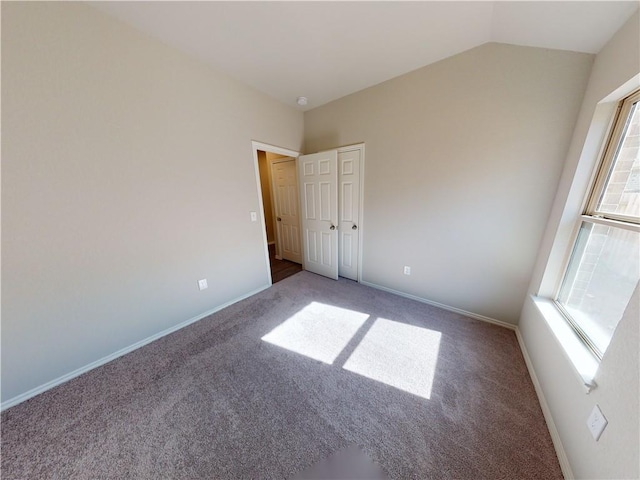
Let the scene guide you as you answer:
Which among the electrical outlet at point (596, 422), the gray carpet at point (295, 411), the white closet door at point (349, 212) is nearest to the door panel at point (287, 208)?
the white closet door at point (349, 212)

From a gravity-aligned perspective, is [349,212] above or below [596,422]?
above

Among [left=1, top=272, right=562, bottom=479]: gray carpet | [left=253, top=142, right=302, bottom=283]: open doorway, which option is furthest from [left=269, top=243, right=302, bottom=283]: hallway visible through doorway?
[left=1, top=272, right=562, bottom=479]: gray carpet

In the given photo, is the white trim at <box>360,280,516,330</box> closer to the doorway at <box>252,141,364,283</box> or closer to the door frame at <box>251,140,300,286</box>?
the doorway at <box>252,141,364,283</box>

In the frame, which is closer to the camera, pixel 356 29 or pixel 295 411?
pixel 295 411

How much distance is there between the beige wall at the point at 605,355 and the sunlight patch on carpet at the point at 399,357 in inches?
25.4

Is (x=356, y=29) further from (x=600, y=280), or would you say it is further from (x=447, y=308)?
(x=447, y=308)

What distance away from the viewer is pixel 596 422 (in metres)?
0.85

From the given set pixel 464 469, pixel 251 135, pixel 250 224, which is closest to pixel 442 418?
pixel 464 469

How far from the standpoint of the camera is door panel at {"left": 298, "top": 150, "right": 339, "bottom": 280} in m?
2.78

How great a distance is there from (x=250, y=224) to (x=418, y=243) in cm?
208

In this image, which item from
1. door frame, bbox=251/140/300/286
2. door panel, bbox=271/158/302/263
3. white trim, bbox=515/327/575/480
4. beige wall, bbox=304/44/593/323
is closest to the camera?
white trim, bbox=515/327/575/480

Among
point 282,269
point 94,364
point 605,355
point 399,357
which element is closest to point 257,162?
point 282,269

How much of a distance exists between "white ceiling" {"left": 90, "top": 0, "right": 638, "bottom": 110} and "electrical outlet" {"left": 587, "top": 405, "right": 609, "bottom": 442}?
6.55 feet

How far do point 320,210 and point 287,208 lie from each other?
2.87ft
